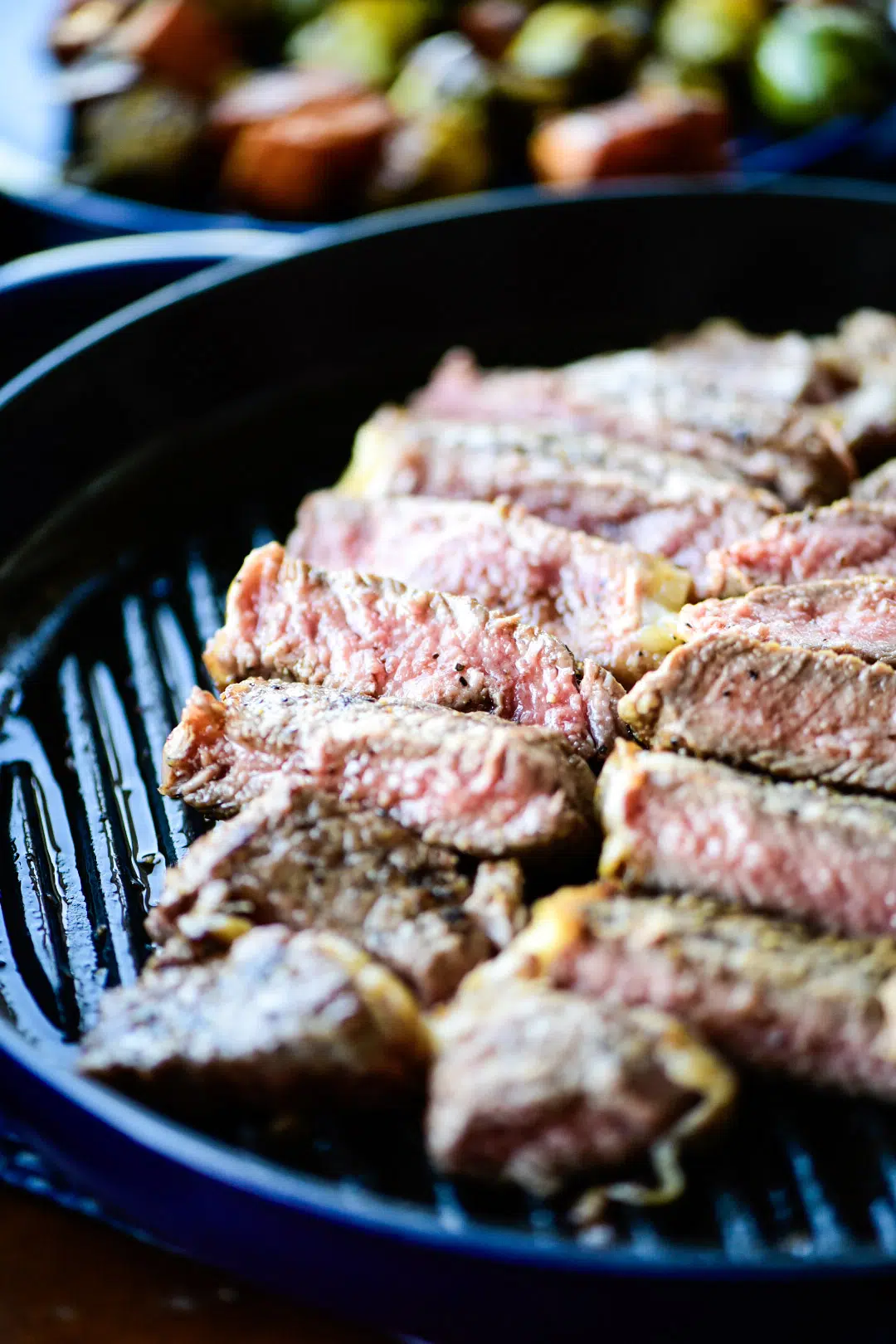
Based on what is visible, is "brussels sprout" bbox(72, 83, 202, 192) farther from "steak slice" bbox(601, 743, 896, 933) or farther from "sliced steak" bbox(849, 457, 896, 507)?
"steak slice" bbox(601, 743, 896, 933)

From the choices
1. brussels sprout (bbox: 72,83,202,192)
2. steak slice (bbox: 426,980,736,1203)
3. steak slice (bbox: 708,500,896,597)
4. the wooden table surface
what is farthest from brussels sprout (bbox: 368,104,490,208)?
the wooden table surface

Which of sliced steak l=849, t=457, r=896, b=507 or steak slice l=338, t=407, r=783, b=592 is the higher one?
steak slice l=338, t=407, r=783, b=592

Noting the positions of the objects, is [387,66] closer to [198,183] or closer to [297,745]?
[198,183]

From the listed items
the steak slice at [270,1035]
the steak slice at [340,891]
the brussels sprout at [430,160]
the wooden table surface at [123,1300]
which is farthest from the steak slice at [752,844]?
the brussels sprout at [430,160]

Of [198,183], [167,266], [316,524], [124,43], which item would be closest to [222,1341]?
[316,524]

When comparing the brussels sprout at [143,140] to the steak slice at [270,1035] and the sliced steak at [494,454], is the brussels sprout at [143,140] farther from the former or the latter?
the steak slice at [270,1035]
